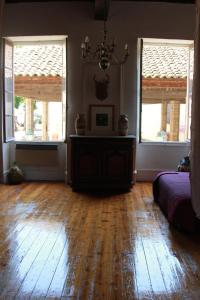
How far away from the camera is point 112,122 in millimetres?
6520

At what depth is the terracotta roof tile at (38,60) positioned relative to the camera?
22.7 feet

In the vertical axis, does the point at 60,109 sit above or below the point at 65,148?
above

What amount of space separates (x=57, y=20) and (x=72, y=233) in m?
4.27

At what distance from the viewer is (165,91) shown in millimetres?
7020

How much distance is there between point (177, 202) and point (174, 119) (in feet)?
11.2

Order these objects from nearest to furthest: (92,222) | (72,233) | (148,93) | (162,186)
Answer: (72,233)
(92,222)
(162,186)
(148,93)

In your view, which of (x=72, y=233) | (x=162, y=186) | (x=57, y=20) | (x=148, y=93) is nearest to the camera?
(x=72, y=233)

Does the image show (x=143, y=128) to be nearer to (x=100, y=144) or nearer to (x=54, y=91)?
(x=100, y=144)

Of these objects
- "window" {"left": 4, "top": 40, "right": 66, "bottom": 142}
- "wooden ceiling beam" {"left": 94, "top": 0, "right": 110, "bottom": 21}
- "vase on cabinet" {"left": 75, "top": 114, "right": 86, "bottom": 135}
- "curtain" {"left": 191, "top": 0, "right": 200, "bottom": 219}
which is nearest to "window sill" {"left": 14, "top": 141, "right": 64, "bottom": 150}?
"window" {"left": 4, "top": 40, "right": 66, "bottom": 142}

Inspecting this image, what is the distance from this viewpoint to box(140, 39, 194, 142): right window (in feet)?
22.5

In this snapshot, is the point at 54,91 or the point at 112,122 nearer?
the point at 112,122

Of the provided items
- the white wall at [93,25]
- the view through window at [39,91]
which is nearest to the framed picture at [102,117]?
the white wall at [93,25]

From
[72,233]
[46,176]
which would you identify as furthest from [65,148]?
Answer: [72,233]

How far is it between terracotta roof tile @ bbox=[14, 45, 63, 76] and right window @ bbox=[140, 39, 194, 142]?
1.67 m
